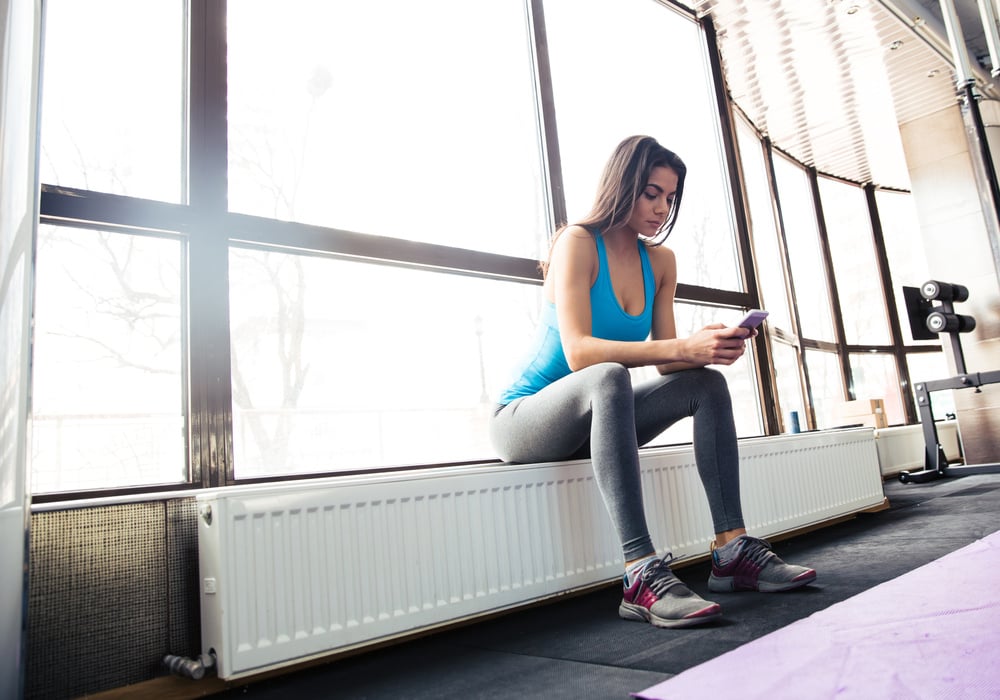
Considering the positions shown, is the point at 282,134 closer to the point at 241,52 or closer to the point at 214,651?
the point at 241,52

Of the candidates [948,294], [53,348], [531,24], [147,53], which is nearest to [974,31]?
[948,294]

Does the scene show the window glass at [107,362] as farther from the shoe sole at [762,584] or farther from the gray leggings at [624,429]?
the shoe sole at [762,584]

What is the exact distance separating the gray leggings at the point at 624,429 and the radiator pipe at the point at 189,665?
719 mm

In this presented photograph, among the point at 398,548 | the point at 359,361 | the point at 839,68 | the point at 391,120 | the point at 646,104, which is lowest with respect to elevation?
the point at 398,548

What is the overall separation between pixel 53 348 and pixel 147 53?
70 cm

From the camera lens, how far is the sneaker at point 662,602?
3.69ft

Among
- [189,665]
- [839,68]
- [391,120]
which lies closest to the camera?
[189,665]

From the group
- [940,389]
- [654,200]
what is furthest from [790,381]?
[654,200]

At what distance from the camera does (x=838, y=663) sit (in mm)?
818

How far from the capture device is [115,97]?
58.2 inches

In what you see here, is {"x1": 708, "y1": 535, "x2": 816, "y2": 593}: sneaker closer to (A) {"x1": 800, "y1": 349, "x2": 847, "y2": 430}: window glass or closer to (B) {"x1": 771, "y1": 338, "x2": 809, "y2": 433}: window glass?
(B) {"x1": 771, "y1": 338, "x2": 809, "y2": 433}: window glass

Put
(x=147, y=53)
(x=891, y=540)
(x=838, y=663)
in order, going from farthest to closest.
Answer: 1. (x=891, y=540)
2. (x=147, y=53)
3. (x=838, y=663)

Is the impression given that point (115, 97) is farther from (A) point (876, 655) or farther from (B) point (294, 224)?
(A) point (876, 655)

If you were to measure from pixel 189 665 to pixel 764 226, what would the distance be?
13.8ft
